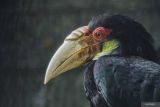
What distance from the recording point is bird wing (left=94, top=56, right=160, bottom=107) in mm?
1901

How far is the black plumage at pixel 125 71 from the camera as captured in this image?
75.2 inches

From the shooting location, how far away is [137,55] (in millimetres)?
2049

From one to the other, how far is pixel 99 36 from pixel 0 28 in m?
0.58

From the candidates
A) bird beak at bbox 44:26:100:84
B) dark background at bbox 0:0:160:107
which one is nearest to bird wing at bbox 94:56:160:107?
bird beak at bbox 44:26:100:84

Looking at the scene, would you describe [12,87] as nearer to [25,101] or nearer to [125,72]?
[25,101]

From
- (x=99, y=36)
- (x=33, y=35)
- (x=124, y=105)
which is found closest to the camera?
(x=124, y=105)

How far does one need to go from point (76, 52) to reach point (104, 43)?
0.10 meters

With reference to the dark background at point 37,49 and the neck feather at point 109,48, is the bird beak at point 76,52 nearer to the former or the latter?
the neck feather at point 109,48

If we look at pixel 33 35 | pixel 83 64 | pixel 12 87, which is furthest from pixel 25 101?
pixel 83 64

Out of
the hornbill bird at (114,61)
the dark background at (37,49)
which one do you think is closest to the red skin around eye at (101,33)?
the hornbill bird at (114,61)

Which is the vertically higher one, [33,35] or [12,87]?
[33,35]

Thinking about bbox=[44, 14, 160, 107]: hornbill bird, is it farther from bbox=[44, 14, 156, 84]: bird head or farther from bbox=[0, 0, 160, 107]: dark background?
bbox=[0, 0, 160, 107]: dark background

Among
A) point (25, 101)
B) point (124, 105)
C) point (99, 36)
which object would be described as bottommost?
point (25, 101)

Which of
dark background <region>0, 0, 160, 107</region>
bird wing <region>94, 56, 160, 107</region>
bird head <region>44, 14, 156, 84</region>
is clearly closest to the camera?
bird wing <region>94, 56, 160, 107</region>
